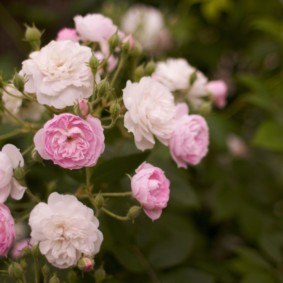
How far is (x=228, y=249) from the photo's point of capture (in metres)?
1.78

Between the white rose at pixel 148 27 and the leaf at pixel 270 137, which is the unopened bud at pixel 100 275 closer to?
the leaf at pixel 270 137

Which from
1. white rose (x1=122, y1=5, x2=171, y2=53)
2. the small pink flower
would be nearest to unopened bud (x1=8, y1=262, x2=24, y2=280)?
the small pink flower

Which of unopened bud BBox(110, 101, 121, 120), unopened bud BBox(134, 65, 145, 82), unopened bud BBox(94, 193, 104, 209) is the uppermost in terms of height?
unopened bud BBox(110, 101, 121, 120)

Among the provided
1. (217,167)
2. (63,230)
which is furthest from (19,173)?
(217,167)

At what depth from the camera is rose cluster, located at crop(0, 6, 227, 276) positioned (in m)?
0.93

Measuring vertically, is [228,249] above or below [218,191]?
below

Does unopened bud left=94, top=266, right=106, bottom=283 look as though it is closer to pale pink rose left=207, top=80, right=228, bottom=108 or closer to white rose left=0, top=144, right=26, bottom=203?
white rose left=0, top=144, right=26, bottom=203

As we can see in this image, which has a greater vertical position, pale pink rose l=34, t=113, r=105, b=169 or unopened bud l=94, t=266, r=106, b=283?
pale pink rose l=34, t=113, r=105, b=169

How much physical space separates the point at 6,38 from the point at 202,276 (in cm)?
179

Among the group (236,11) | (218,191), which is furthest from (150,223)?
(236,11)

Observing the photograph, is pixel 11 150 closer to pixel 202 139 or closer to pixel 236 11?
pixel 202 139

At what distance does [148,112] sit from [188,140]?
0.10 m

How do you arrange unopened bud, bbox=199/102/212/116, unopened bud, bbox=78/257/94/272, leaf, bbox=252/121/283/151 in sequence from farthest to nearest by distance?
leaf, bbox=252/121/283/151
unopened bud, bbox=199/102/212/116
unopened bud, bbox=78/257/94/272

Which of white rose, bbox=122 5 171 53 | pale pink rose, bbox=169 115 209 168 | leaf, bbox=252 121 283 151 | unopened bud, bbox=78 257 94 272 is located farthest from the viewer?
white rose, bbox=122 5 171 53
